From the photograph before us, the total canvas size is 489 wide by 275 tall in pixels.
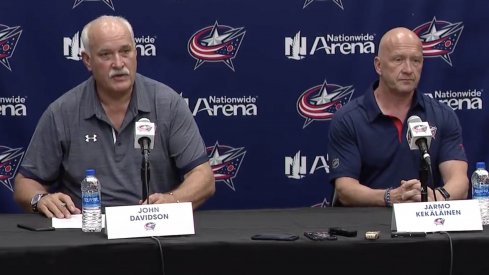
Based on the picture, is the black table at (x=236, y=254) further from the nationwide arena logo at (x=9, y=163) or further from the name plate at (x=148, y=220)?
the nationwide arena logo at (x=9, y=163)

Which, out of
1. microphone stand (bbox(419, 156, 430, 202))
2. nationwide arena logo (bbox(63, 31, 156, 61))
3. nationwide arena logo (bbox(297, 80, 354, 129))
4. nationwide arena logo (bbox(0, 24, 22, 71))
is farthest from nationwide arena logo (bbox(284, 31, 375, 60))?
microphone stand (bbox(419, 156, 430, 202))

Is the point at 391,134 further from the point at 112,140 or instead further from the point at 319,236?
the point at 319,236

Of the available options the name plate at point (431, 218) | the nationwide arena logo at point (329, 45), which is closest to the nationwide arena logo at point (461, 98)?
the nationwide arena logo at point (329, 45)

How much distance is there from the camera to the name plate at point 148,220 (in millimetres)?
3180

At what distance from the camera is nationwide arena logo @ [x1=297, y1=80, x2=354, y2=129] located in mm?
5109

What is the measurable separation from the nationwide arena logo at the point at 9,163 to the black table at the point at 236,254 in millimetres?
1729

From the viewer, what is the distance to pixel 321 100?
5117 millimetres

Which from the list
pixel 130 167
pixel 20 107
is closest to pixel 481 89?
pixel 130 167

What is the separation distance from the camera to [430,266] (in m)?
3.22

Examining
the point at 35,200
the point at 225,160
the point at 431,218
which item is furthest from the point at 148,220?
the point at 225,160

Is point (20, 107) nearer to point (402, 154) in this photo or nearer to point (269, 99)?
point (269, 99)

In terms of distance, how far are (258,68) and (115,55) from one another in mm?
1120

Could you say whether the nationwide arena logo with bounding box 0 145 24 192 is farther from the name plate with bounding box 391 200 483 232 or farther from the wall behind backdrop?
the name plate with bounding box 391 200 483 232

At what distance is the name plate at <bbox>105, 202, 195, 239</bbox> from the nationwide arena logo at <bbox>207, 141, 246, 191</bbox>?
184 cm
